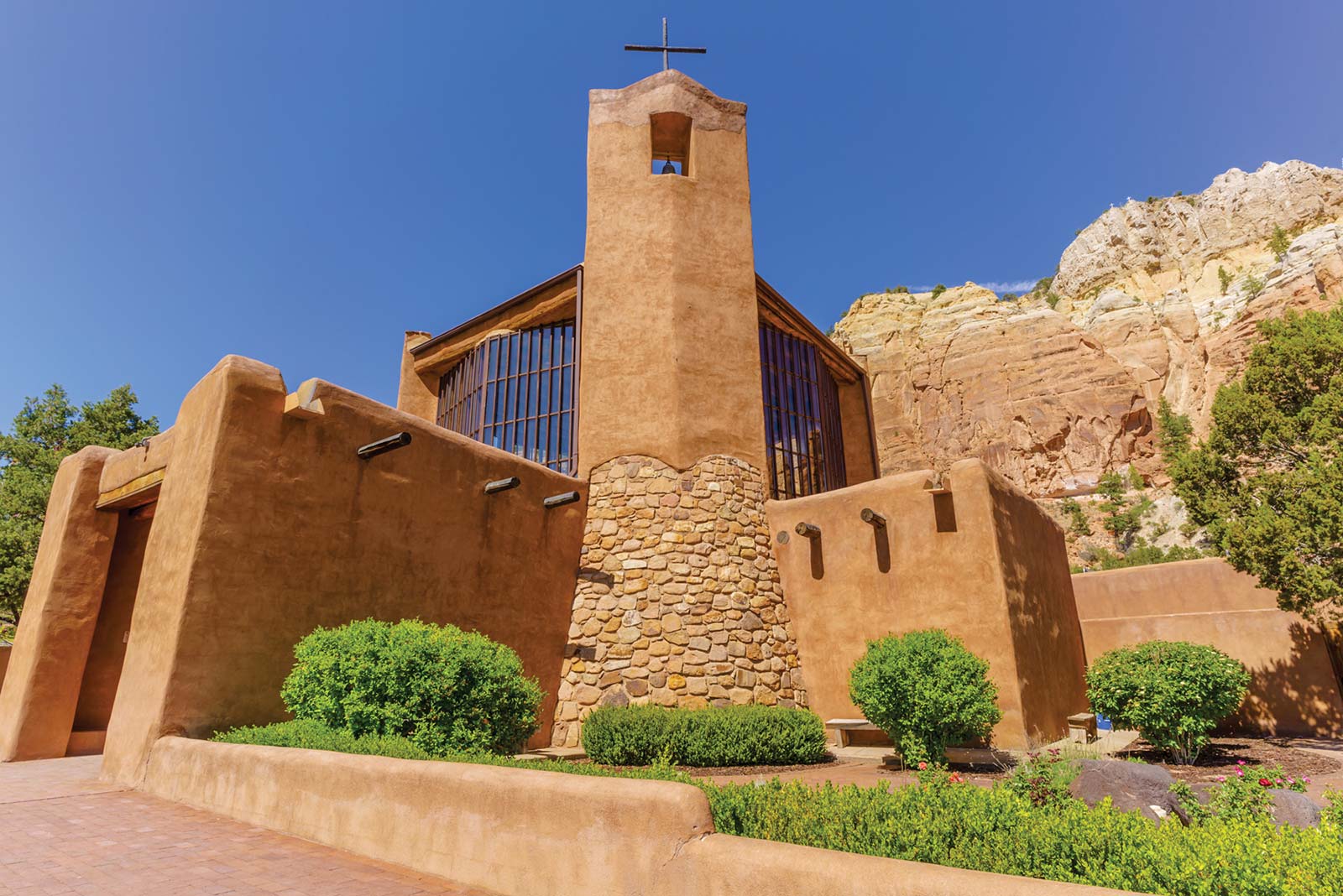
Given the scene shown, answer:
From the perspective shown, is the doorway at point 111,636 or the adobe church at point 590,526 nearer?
the adobe church at point 590,526

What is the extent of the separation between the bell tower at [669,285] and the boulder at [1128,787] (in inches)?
324

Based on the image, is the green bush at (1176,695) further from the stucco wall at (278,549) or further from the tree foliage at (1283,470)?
the stucco wall at (278,549)

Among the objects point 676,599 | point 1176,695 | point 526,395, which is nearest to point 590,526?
point 676,599

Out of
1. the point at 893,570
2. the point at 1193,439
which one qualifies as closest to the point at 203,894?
the point at 893,570

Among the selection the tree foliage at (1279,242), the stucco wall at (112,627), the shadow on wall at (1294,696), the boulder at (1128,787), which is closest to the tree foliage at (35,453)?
the stucco wall at (112,627)

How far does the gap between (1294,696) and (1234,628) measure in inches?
56.6

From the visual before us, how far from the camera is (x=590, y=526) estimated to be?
12812 mm

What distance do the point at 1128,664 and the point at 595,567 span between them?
815 cm

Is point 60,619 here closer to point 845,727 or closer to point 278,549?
point 278,549

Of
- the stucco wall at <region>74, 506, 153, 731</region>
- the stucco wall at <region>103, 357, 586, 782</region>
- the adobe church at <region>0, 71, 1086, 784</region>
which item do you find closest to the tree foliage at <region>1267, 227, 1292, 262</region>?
the adobe church at <region>0, 71, 1086, 784</region>

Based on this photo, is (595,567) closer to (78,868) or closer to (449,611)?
(449,611)

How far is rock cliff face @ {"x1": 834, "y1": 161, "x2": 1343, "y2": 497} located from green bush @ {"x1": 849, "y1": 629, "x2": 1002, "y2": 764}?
48170 mm

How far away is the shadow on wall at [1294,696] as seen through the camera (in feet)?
42.8

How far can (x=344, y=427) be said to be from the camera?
365 inches
